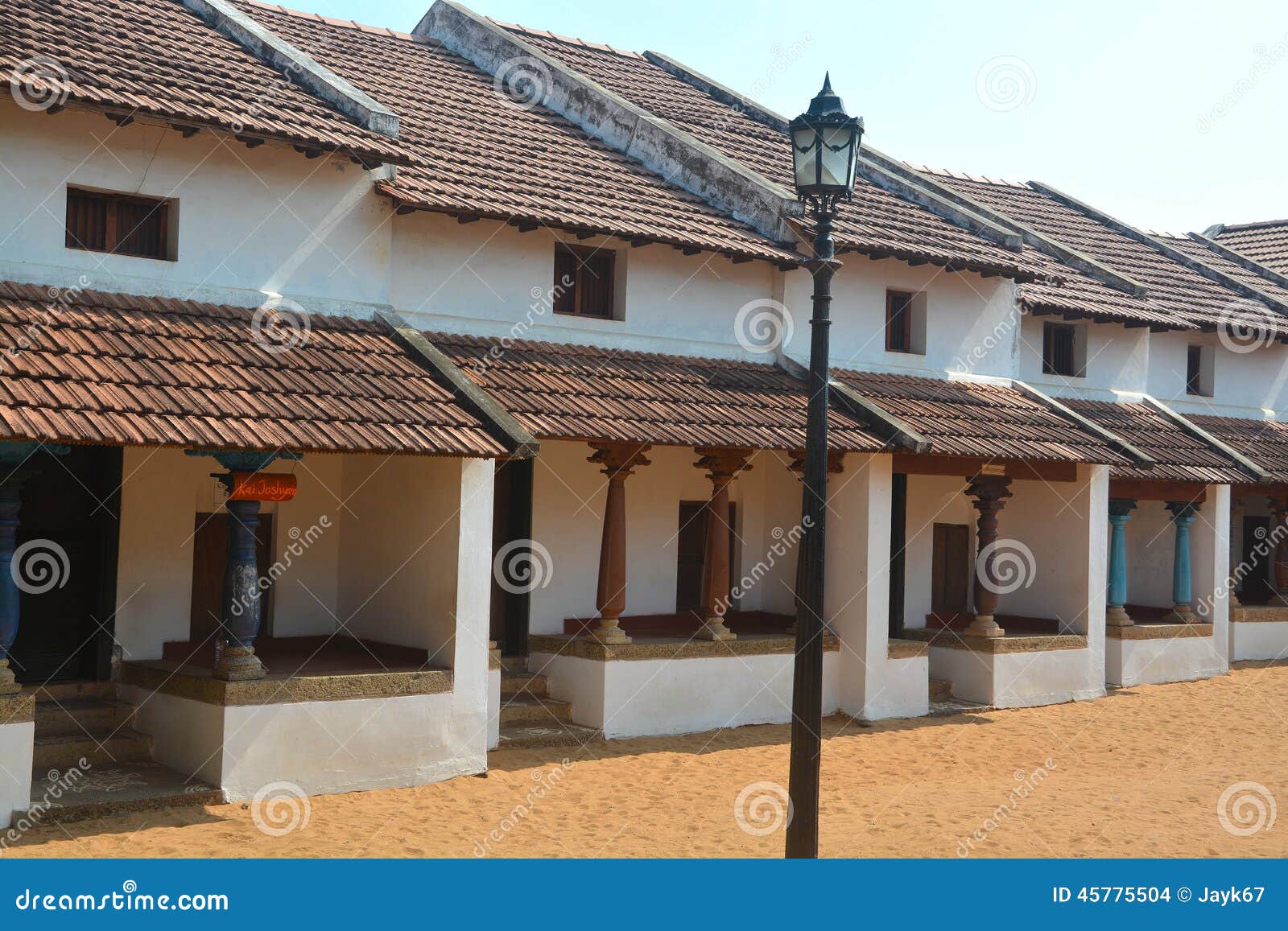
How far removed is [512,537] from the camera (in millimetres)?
13492

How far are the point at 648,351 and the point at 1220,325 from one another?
11.5 metres

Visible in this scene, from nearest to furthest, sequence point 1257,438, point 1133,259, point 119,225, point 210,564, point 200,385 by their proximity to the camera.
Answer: point 200,385 < point 119,225 < point 210,564 < point 1257,438 < point 1133,259

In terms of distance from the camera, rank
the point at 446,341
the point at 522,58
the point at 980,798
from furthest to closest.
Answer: the point at 522,58 → the point at 446,341 → the point at 980,798

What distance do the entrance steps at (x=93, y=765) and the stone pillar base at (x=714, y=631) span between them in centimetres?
558

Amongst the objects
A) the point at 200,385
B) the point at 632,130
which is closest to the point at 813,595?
the point at 200,385

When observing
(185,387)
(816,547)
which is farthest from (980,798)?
(185,387)

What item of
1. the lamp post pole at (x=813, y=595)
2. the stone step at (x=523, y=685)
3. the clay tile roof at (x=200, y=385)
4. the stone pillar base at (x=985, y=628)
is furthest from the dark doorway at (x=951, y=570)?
the lamp post pole at (x=813, y=595)

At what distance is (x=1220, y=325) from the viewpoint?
20.9m

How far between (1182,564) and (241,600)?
14.1 m

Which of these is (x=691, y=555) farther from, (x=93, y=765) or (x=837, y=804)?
(x=93, y=765)

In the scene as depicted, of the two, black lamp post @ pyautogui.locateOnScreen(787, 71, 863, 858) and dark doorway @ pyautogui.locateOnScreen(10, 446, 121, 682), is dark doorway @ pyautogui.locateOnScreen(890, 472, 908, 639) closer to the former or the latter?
black lamp post @ pyautogui.locateOnScreen(787, 71, 863, 858)

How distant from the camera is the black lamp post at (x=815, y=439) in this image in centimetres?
732

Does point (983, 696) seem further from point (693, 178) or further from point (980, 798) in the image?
point (693, 178)

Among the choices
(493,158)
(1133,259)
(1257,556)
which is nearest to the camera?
(493,158)
